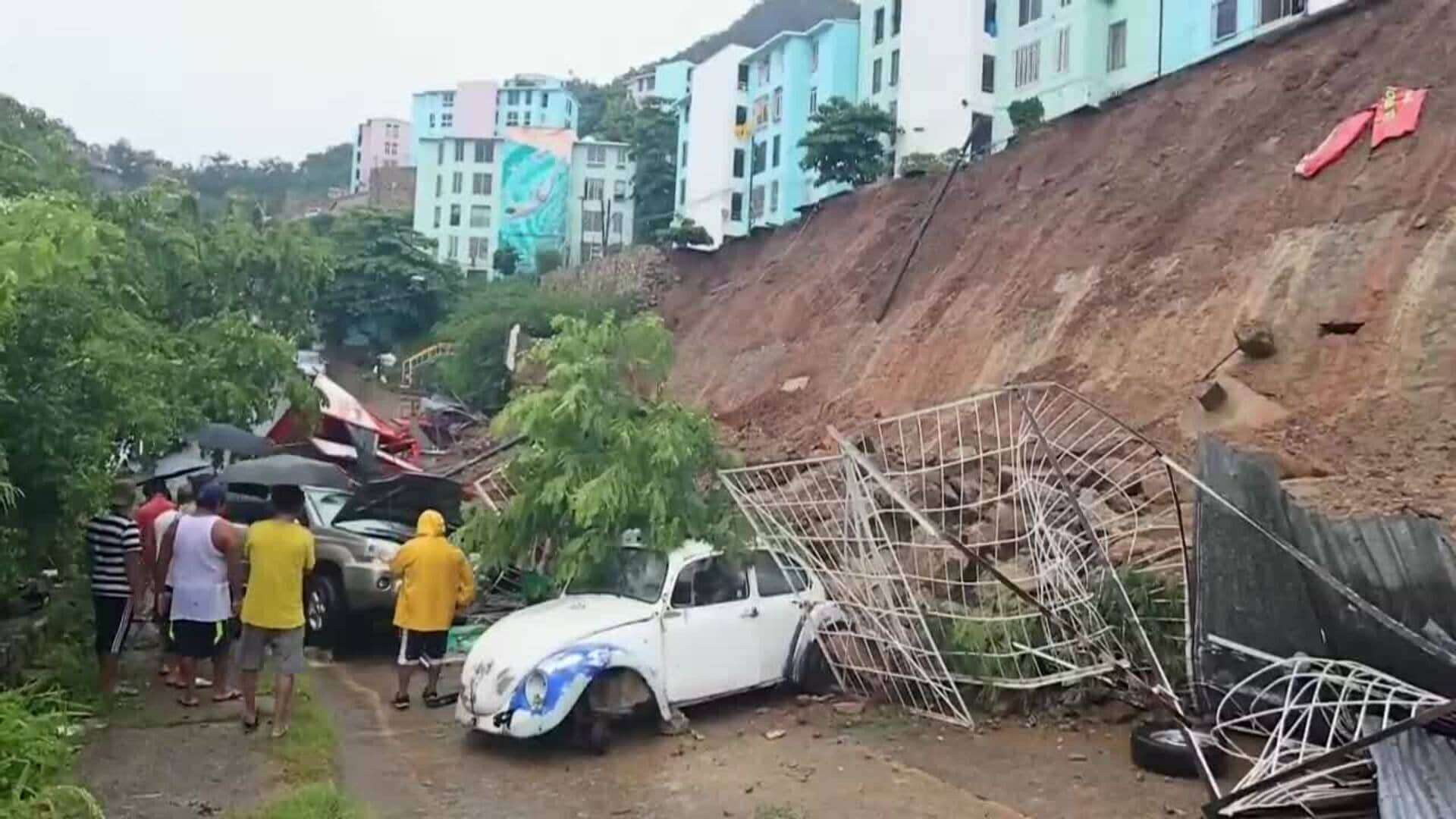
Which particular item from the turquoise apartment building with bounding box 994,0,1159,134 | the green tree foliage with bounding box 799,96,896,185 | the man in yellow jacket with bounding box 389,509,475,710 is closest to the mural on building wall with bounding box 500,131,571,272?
the green tree foliage with bounding box 799,96,896,185

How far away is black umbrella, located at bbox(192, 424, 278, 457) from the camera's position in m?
15.6

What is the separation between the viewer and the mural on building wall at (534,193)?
6862cm

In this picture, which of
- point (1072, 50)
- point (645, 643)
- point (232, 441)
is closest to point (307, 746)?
point (645, 643)

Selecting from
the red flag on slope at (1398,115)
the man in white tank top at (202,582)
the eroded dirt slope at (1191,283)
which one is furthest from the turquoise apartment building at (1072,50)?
the man in white tank top at (202,582)

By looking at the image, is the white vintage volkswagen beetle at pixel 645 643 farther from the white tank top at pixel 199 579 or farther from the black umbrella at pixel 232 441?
the black umbrella at pixel 232 441

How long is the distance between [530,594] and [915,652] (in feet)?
11.1

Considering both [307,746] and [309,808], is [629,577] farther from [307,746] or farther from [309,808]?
[309,808]

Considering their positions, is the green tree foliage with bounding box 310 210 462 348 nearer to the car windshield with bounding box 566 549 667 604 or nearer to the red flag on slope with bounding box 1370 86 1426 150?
the red flag on slope with bounding box 1370 86 1426 150

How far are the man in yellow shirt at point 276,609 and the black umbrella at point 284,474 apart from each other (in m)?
5.72

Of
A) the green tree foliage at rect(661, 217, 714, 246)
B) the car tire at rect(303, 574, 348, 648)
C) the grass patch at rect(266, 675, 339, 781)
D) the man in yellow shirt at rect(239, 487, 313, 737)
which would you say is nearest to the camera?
the grass patch at rect(266, 675, 339, 781)

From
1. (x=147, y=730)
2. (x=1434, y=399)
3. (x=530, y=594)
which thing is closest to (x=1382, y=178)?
(x=1434, y=399)

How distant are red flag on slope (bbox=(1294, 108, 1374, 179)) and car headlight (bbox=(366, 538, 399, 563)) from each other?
39.3ft

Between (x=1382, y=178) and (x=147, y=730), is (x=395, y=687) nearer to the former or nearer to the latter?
(x=147, y=730)

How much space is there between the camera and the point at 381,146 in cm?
9806
